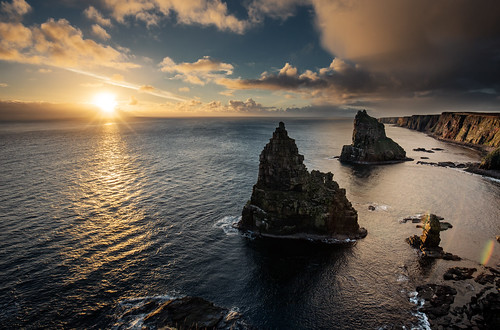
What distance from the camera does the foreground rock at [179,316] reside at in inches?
1449

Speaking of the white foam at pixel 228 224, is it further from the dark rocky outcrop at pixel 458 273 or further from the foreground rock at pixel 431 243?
the dark rocky outcrop at pixel 458 273

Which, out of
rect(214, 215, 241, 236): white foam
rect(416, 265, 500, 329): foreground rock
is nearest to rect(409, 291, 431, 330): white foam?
rect(416, 265, 500, 329): foreground rock

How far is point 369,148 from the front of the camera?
161250 millimetres

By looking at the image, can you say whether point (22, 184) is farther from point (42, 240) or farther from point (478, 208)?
point (478, 208)

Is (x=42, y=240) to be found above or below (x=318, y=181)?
below

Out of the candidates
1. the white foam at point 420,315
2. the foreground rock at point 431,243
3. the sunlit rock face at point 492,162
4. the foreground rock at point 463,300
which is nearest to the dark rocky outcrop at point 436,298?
the foreground rock at point 463,300

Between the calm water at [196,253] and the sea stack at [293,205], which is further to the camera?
the sea stack at [293,205]

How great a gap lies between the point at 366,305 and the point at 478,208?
7270cm

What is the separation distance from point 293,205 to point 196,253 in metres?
26.9

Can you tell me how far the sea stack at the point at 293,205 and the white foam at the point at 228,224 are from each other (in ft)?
8.23

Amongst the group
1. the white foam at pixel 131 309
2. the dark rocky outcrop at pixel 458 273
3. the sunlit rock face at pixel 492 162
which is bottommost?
the dark rocky outcrop at pixel 458 273

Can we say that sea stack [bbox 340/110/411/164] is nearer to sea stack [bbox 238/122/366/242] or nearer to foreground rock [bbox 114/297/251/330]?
sea stack [bbox 238/122/366/242]

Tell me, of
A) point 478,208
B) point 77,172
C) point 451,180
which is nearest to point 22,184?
point 77,172

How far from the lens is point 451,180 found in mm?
119312
